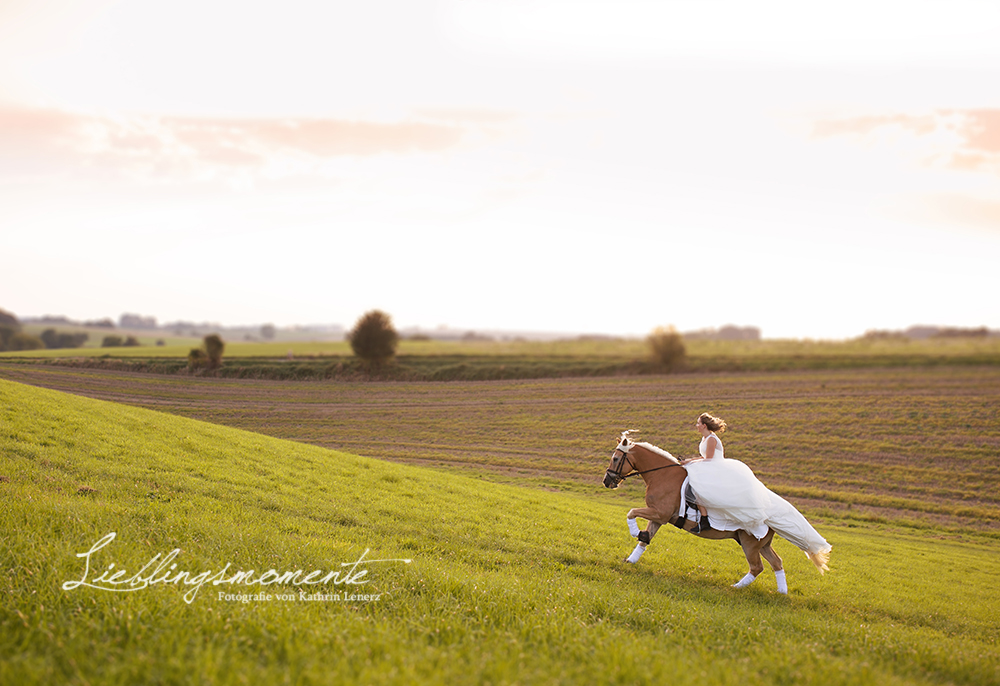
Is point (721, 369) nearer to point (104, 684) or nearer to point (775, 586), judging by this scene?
point (775, 586)

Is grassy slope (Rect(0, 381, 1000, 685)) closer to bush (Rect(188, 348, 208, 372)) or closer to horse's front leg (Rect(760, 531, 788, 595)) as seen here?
horse's front leg (Rect(760, 531, 788, 595))

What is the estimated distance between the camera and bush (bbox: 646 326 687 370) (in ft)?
127

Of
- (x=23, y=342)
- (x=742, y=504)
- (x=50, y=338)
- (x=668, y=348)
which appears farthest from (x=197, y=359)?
(x=668, y=348)

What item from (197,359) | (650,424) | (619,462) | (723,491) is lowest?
(650,424)

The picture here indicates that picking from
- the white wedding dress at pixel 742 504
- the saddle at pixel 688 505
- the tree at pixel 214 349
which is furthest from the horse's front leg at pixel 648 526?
the tree at pixel 214 349

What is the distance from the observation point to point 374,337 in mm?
A: 28609

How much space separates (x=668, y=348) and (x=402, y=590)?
34.9 m

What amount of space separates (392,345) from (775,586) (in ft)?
73.5

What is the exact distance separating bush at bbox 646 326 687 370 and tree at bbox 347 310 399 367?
66.4 feet

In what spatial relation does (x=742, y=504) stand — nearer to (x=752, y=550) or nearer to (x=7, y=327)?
(x=752, y=550)

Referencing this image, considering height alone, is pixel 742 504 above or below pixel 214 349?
below

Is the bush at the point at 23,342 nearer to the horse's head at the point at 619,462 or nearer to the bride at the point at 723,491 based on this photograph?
the horse's head at the point at 619,462

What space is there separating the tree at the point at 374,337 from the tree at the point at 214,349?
7.41 metres

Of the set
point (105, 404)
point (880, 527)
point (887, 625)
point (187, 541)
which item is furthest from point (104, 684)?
point (880, 527)
